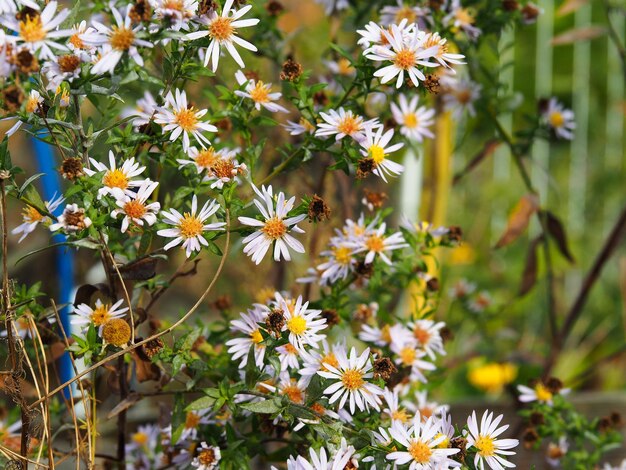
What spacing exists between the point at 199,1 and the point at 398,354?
0.48 metres

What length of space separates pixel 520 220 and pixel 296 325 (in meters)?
0.62

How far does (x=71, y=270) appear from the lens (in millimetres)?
1525

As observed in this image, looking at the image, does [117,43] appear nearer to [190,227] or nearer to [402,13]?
[190,227]

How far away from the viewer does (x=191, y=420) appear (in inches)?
37.2

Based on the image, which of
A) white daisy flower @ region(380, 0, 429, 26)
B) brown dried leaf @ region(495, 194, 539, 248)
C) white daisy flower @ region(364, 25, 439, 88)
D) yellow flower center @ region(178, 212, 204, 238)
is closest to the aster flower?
yellow flower center @ region(178, 212, 204, 238)

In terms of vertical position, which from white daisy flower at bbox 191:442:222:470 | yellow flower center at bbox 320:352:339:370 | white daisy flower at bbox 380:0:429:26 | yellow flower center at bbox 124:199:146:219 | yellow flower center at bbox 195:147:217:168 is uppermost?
white daisy flower at bbox 380:0:429:26

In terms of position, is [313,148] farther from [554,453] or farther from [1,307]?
[554,453]

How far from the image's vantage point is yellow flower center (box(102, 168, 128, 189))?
792 millimetres

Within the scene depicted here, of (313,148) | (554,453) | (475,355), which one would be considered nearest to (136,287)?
(313,148)

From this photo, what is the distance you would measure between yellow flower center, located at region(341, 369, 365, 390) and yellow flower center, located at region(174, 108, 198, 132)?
289 millimetres

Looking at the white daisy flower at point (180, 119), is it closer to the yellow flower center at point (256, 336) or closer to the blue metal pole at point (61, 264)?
the yellow flower center at point (256, 336)

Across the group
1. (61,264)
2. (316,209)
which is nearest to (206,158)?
(316,209)

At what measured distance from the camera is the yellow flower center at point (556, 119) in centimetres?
131

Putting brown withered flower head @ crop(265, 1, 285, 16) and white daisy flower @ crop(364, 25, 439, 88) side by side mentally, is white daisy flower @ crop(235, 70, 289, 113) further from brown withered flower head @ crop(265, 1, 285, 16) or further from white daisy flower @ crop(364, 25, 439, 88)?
brown withered flower head @ crop(265, 1, 285, 16)
